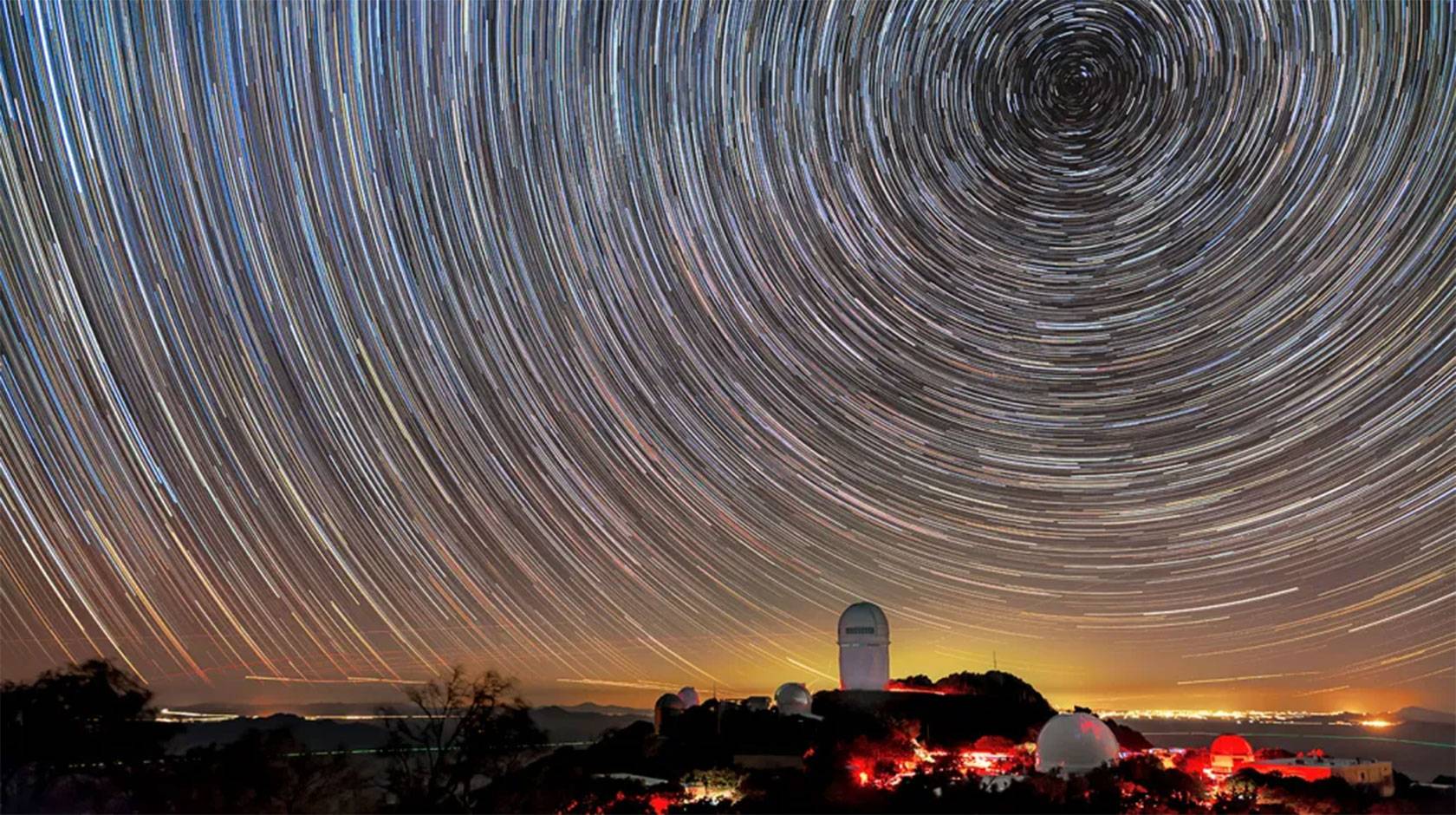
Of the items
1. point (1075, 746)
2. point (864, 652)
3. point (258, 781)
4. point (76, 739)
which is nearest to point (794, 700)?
point (864, 652)

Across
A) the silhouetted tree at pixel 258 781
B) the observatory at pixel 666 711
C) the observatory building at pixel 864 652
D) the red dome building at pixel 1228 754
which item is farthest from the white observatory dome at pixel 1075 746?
the silhouetted tree at pixel 258 781

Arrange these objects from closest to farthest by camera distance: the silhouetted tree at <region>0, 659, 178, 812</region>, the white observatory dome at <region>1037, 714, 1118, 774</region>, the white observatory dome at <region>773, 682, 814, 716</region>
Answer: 1. the silhouetted tree at <region>0, 659, 178, 812</region>
2. the white observatory dome at <region>1037, 714, 1118, 774</region>
3. the white observatory dome at <region>773, 682, 814, 716</region>

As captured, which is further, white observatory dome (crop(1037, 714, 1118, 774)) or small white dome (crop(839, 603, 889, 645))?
small white dome (crop(839, 603, 889, 645))

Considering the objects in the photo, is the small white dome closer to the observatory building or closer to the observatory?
the observatory building

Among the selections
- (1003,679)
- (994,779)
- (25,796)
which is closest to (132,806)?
(25,796)

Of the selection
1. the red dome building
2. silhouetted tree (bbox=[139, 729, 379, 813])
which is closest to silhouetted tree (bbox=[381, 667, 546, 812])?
silhouetted tree (bbox=[139, 729, 379, 813])
